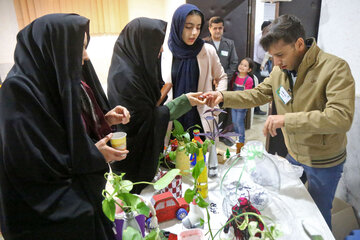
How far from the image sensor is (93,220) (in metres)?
0.85

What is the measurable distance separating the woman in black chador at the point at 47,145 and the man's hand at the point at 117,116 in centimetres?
38

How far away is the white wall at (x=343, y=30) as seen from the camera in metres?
1.84

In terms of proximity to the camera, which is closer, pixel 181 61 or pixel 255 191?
pixel 255 191

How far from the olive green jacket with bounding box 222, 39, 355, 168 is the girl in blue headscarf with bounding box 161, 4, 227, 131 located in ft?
2.10

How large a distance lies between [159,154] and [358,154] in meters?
1.55

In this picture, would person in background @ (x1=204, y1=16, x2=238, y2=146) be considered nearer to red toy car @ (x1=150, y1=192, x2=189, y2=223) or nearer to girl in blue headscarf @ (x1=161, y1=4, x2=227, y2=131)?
girl in blue headscarf @ (x1=161, y1=4, x2=227, y2=131)

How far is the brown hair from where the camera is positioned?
1.27 m

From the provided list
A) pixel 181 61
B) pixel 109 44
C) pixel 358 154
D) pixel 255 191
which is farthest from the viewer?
pixel 109 44

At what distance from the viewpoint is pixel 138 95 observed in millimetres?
1291

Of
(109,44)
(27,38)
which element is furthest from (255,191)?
(109,44)

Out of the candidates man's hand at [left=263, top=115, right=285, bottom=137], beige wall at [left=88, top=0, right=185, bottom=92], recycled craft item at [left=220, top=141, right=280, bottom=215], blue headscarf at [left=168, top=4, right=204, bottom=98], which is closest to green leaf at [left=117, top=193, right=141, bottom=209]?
recycled craft item at [left=220, top=141, right=280, bottom=215]

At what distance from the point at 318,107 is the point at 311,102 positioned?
47 mm

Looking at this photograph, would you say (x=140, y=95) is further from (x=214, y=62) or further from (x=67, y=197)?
(x=214, y=62)

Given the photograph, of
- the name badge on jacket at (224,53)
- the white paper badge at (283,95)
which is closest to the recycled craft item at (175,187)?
the white paper badge at (283,95)
